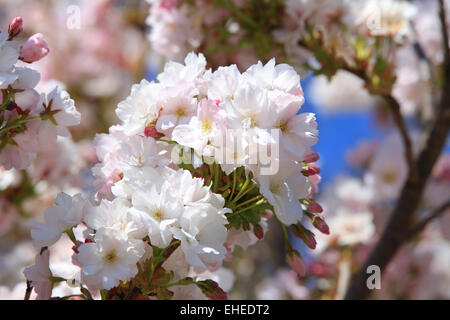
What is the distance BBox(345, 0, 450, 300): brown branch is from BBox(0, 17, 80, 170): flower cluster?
3.22ft

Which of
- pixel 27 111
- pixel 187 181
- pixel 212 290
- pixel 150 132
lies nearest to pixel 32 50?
pixel 27 111

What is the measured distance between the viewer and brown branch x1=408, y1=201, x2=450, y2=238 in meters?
1.52

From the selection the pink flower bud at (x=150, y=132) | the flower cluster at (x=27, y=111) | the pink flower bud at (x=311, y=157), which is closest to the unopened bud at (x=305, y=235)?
the pink flower bud at (x=311, y=157)

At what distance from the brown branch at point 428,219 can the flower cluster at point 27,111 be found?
102 centimetres

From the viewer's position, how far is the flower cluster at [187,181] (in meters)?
0.74

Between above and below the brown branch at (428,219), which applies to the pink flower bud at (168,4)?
above

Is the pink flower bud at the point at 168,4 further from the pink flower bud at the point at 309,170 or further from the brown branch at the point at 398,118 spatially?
the pink flower bud at the point at 309,170

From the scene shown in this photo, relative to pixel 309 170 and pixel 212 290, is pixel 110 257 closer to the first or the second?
pixel 212 290

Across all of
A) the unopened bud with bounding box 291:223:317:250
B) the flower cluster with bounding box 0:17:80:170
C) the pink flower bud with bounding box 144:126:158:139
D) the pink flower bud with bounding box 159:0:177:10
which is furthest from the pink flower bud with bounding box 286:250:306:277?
the pink flower bud with bounding box 159:0:177:10

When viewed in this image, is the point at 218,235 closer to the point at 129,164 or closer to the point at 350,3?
the point at 129,164

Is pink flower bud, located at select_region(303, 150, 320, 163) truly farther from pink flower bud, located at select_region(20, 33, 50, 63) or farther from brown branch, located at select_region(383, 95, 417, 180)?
brown branch, located at select_region(383, 95, 417, 180)

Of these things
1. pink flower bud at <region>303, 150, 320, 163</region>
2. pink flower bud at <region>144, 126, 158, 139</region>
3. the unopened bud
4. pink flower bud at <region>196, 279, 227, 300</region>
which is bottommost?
pink flower bud at <region>196, 279, 227, 300</region>

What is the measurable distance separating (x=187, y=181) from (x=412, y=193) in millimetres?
1054

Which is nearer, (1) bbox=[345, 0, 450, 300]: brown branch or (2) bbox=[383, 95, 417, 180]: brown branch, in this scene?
(2) bbox=[383, 95, 417, 180]: brown branch
